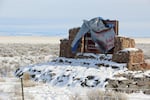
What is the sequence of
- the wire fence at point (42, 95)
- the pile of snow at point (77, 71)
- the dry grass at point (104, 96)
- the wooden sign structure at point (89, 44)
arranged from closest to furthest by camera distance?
the dry grass at point (104, 96) < the wire fence at point (42, 95) < the pile of snow at point (77, 71) < the wooden sign structure at point (89, 44)

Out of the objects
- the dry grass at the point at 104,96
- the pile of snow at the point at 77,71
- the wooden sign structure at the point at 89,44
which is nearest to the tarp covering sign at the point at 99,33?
the wooden sign structure at the point at 89,44

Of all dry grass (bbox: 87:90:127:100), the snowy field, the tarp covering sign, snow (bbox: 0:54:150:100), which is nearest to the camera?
dry grass (bbox: 87:90:127:100)

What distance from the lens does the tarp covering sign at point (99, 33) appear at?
82.4 ft

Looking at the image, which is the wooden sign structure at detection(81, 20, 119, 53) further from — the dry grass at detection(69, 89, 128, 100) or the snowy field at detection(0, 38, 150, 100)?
the dry grass at detection(69, 89, 128, 100)

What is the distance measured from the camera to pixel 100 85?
21.1 meters

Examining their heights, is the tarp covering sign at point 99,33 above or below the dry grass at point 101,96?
above

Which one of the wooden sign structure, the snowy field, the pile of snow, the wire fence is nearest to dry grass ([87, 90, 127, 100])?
the wire fence

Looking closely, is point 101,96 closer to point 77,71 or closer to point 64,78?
point 64,78

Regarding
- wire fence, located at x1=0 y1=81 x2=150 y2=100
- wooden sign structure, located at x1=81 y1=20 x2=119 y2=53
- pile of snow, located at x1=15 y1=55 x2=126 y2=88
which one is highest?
wooden sign structure, located at x1=81 y1=20 x2=119 y2=53

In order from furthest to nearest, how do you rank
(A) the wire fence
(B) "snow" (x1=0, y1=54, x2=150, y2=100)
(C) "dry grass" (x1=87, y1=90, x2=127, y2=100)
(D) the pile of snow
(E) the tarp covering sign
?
(E) the tarp covering sign, (D) the pile of snow, (B) "snow" (x1=0, y1=54, x2=150, y2=100), (A) the wire fence, (C) "dry grass" (x1=87, y1=90, x2=127, y2=100)

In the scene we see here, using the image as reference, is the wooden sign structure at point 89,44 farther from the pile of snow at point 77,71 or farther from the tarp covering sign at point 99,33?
the pile of snow at point 77,71

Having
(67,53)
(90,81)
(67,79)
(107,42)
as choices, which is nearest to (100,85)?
(90,81)

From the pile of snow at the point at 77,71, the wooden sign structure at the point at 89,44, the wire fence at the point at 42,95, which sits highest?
the wooden sign structure at the point at 89,44

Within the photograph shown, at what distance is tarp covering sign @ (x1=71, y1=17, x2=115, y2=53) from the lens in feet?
82.4
